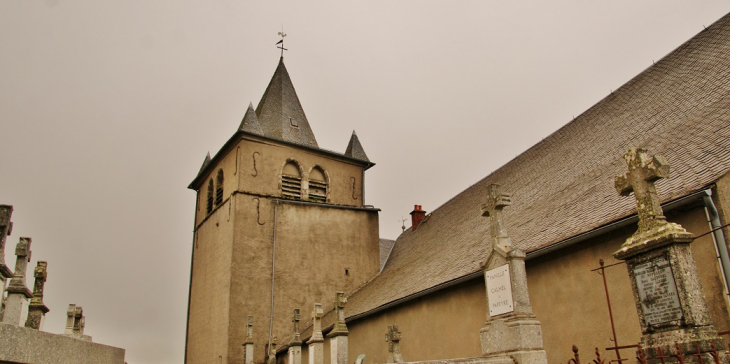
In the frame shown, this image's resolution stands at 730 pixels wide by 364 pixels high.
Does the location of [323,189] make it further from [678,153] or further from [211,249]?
[678,153]

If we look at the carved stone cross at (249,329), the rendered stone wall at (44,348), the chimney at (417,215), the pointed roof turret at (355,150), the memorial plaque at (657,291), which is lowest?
the rendered stone wall at (44,348)

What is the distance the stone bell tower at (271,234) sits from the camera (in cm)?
1908

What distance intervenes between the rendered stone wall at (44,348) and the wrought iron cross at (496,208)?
17.7 ft

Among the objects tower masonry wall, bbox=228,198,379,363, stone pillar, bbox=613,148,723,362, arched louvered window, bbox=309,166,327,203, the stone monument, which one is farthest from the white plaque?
arched louvered window, bbox=309,166,327,203

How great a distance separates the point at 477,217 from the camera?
16.1 metres

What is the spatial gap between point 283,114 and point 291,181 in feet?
11.3

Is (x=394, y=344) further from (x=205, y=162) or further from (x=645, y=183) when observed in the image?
(x=205, y=162)

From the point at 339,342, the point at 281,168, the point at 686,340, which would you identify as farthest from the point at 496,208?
the point at 281,168

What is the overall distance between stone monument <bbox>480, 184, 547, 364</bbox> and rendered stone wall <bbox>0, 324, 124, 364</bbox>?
15.1 ft

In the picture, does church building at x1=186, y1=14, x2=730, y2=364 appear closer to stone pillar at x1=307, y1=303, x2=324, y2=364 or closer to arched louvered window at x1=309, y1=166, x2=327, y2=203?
arched louvered window at x1=309, y1=166, x2=327, y2=203

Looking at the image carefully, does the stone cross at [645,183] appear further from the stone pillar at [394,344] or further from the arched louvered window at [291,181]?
the arched louvered window at [291,181]

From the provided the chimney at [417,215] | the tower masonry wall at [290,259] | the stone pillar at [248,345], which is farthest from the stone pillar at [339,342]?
the chimney at [417,215]

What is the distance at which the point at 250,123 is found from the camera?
21.4m

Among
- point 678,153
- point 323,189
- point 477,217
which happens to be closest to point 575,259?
point 678,153
